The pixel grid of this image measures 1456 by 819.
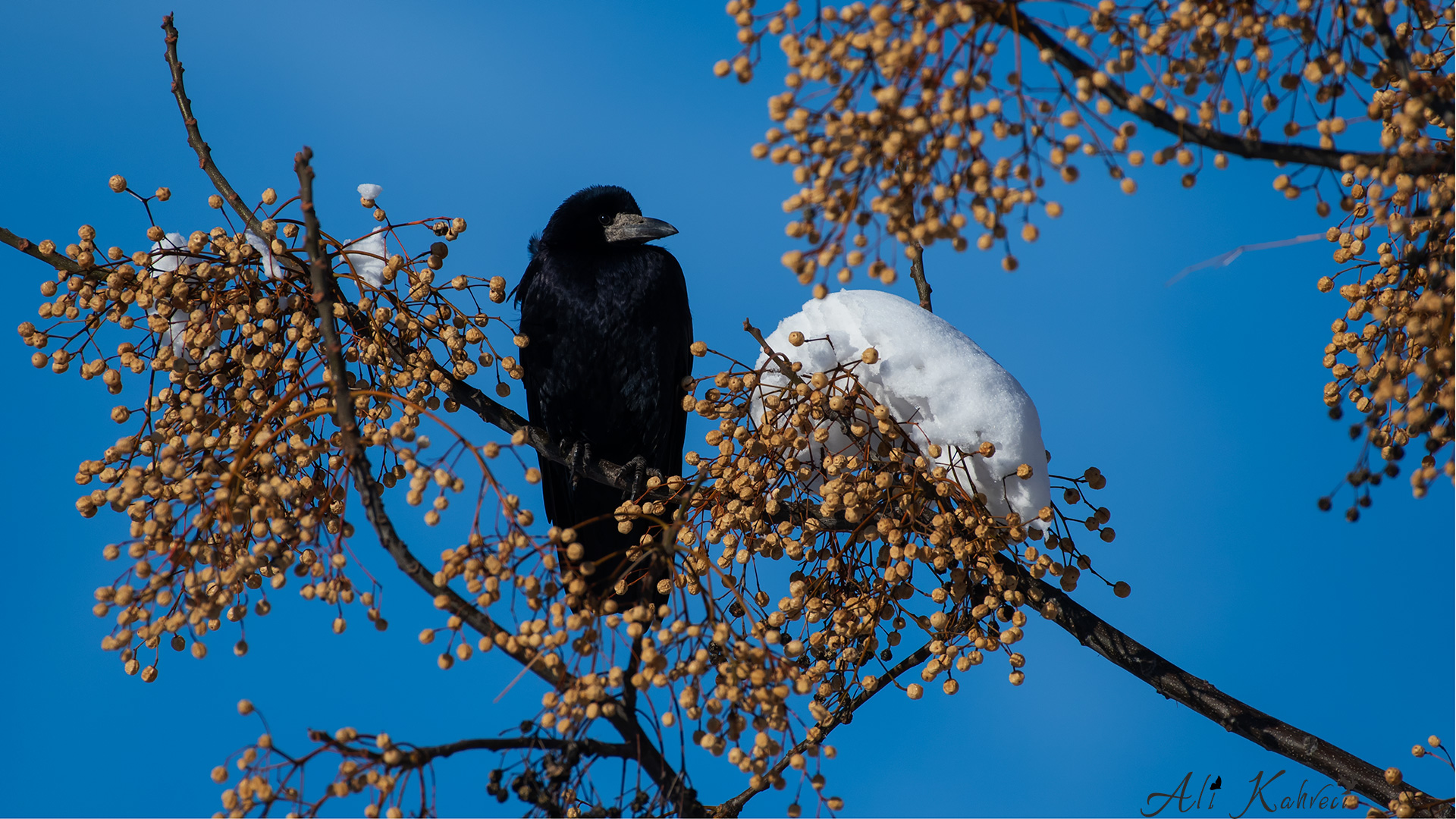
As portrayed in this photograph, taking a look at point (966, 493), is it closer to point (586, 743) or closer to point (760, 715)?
point (760, 715)

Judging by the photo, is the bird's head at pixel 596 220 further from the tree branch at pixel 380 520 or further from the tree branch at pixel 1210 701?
the tree branch at pixel 380 520

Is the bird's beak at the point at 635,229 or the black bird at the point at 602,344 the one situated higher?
the bird's beak at the point at 635,229

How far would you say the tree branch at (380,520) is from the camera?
1484mm

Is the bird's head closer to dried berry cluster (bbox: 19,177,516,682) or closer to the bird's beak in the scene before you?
the bird's beak

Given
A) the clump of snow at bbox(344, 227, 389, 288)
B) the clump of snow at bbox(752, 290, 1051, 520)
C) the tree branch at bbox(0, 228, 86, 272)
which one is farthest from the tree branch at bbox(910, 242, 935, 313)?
the tree branch at bbox(0, 228, 86, 272)

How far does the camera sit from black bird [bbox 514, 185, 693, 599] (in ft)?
11.2

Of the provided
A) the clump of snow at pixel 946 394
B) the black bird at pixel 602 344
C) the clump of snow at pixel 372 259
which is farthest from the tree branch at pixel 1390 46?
the black bird at pixel 602 344

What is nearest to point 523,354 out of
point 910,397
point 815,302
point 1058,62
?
point 815,302

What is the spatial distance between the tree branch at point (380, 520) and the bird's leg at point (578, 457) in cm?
128

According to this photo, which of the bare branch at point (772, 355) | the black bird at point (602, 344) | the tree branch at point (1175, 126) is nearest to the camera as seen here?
the tree branch at point (1175, 126)

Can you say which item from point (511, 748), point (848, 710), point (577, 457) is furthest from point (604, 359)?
point (511, 748)

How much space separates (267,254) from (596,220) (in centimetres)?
164

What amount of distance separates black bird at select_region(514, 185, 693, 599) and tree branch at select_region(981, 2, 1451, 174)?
2.11m

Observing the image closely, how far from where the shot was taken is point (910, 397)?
2.14 metres
